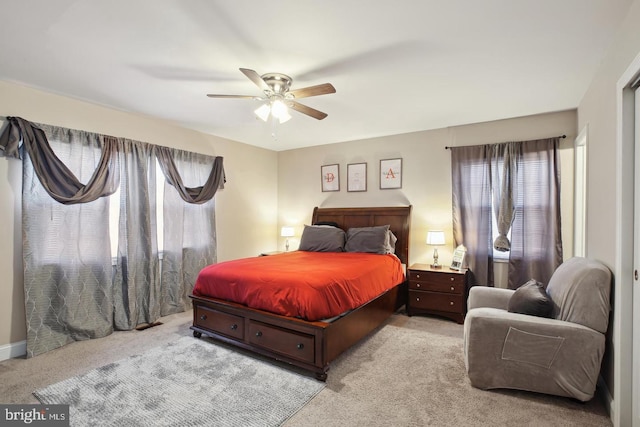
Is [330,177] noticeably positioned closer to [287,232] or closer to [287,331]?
[287,232]

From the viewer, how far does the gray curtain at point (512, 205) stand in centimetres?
354

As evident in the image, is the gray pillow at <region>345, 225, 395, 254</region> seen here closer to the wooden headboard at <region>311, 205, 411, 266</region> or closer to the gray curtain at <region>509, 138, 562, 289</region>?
the wooden headboard at <region>311, 205, 411, 266</region>

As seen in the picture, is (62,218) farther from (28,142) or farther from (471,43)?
(471,43)

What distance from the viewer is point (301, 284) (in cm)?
255

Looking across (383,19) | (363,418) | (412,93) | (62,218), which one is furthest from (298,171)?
(363,418)

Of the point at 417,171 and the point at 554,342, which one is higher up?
the point at 417,171

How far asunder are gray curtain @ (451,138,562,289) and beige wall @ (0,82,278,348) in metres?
3.19

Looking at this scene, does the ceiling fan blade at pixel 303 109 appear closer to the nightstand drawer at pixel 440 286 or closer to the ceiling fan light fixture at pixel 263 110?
the ceiling fan light fixture at pixel 263 110

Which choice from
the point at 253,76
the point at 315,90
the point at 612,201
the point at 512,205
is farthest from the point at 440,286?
the point at 253,76

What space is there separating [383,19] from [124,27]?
5.46ft

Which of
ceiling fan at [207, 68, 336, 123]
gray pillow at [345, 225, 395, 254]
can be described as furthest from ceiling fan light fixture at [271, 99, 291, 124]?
gray pillow at [345, 225, 395, 254]

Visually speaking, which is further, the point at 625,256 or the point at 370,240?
the point at 370,240

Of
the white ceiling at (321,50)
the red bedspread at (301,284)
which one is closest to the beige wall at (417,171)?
the white ceiling at (321,50)

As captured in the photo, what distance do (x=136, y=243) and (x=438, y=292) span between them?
145 inches
